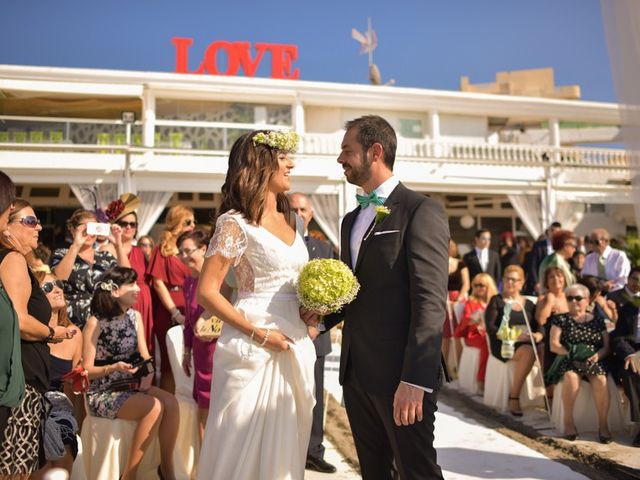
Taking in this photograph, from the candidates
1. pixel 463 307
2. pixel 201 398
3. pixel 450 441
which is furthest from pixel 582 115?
pixel 201 398

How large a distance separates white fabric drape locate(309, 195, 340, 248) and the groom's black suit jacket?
16.1 meters

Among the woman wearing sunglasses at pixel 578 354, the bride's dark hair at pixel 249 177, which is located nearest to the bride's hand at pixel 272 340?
the bride's dark hair at pixel 249 177

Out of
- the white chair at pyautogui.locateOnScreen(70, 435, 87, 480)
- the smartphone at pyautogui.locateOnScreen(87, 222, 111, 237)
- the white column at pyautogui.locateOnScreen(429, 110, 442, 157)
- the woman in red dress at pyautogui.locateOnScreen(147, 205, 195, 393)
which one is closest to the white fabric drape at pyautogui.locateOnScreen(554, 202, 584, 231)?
the white column at pyautogui.locateOnScreen(429, 110, 442, 157)

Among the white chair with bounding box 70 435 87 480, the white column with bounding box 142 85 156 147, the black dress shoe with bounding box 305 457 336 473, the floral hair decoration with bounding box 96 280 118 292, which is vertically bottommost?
the black dress shoe with bounding box 305 457 336 473

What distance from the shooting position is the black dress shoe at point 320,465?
4.42 metres

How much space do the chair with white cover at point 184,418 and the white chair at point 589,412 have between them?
355 centimetres

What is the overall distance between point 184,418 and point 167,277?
5.49 feet

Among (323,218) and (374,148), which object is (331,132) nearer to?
(323,218)

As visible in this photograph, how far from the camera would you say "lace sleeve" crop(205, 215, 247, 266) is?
2.71 m

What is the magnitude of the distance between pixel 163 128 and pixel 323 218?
6.27 metres

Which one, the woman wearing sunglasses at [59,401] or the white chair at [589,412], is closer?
the woman wearing sunglasses at [59,401]

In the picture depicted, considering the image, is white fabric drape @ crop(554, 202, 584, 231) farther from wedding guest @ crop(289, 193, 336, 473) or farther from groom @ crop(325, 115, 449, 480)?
groom @ crop(325, 115, 449, 480)

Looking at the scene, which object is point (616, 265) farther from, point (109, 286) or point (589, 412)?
point (109, 286)

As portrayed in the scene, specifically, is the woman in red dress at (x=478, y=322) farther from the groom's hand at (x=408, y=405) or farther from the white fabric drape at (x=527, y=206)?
the white fabric drape at (x=527, y=206)
